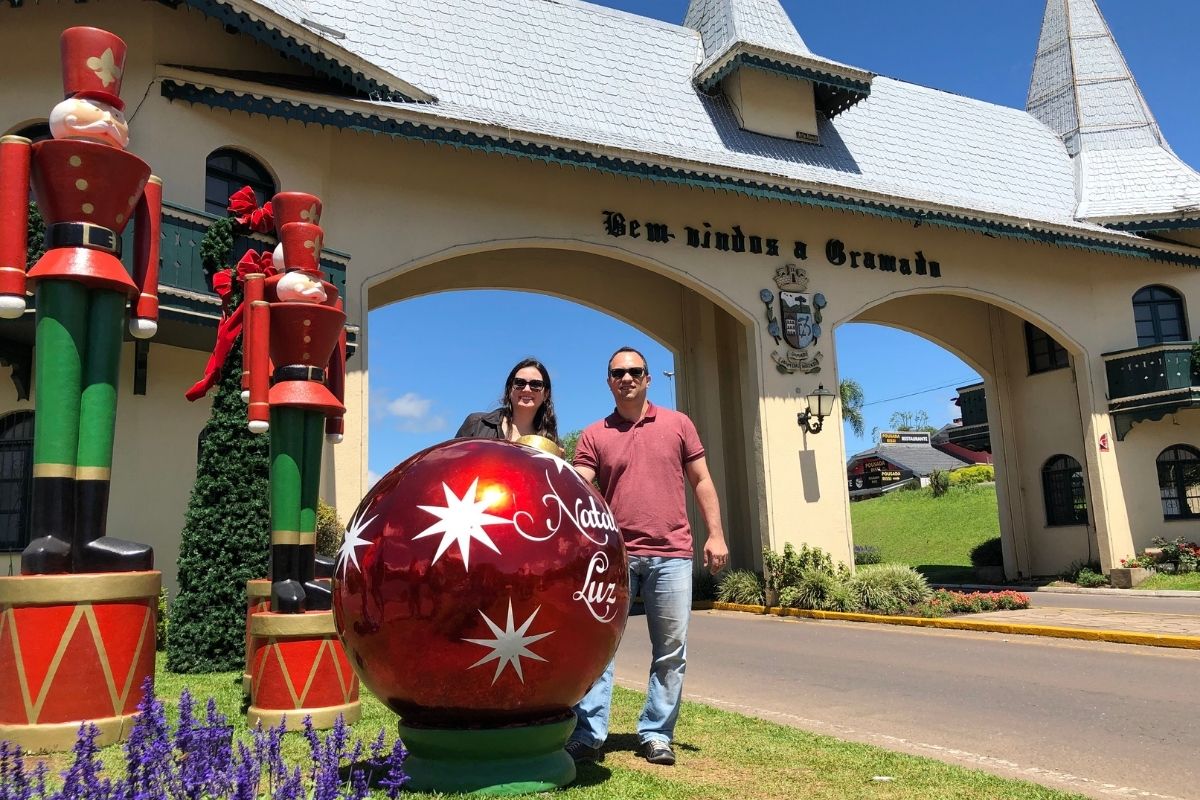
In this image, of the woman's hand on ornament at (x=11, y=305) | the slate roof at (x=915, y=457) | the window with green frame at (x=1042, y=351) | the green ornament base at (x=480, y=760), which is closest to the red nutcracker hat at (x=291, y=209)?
the woman's hand on ornament at (x=11, y=305)

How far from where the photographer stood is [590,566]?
384cm

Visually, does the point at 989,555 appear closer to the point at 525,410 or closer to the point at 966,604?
the point at 966,604

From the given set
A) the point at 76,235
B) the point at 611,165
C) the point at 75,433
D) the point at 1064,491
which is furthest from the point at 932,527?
the point at 76,235

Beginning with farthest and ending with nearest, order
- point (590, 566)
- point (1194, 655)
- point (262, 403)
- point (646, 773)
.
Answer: point (1194, 655), point (262, 403), point (646, 773), point (590, 566)

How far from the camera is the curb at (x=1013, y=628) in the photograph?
1023cm

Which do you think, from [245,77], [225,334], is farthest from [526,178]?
[225,334]

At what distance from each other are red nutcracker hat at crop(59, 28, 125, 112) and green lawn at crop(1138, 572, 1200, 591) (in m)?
20.0

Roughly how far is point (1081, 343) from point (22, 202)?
21026 millimetres

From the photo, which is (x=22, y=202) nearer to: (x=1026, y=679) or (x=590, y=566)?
(x=590, y=566)

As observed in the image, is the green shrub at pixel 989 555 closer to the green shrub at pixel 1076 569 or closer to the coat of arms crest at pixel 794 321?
the green shrub at pixel 1076 569

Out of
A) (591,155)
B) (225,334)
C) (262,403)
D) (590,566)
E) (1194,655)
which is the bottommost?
(1194,655)

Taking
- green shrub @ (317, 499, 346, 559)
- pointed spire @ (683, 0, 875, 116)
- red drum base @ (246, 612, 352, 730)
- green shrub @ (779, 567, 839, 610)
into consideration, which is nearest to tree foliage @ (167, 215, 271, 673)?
green shrub @ (317, 499, 346, 559)

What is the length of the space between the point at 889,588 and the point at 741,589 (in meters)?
3.08

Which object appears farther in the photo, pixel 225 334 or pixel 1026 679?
pixel 1026 679
